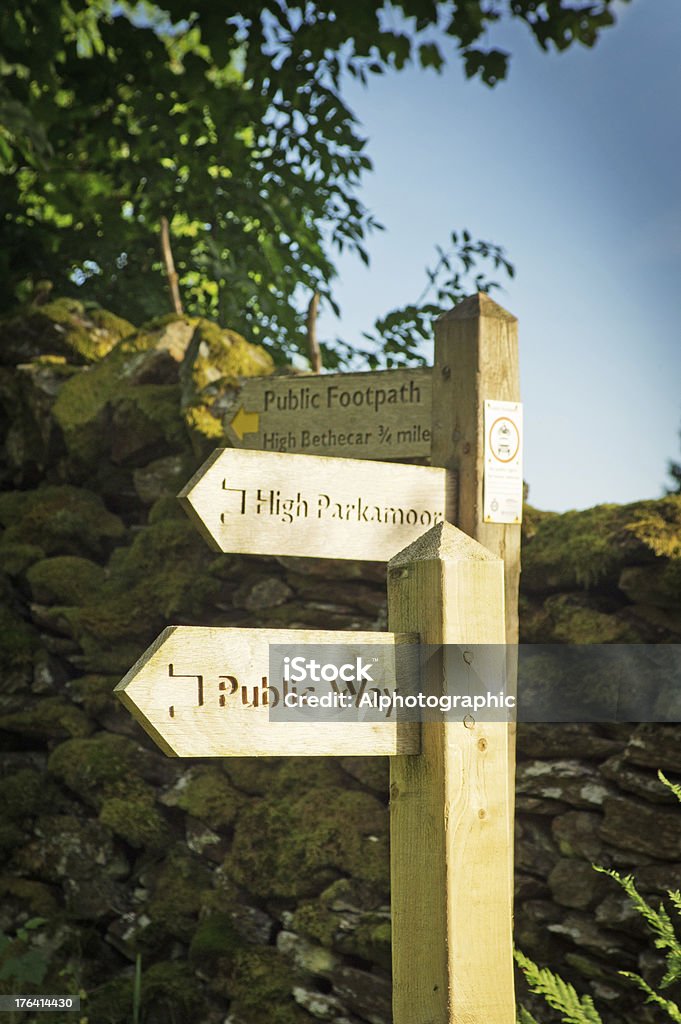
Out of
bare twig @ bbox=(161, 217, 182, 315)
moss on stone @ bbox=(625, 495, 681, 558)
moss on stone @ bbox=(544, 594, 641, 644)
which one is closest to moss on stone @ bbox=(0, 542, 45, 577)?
bare twig @ bbox=(161, 217, 182, 315)

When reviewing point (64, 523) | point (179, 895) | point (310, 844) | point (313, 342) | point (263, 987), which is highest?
point (313, 342)

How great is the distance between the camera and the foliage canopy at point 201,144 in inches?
237

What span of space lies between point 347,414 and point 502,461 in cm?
71

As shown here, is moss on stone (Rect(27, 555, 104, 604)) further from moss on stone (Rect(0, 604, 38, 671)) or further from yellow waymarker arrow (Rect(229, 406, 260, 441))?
yellow waymarker arrow (Rect(229, 406, 260, 441))

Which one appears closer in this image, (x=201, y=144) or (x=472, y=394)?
(x=472, y=394)

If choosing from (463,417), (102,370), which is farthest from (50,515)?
(463,417)

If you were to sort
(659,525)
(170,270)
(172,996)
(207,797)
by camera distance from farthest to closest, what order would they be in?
(170,270) < (207,797) < (172,996) < (659,525)

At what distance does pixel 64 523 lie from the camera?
643cm

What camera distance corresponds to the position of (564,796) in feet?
14.1

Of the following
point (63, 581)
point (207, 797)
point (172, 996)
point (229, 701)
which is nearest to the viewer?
point (229, 701)

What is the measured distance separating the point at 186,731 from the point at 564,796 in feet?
8.50

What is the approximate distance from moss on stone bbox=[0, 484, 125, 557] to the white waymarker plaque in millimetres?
3581

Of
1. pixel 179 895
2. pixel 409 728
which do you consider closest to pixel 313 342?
pixel 179 895

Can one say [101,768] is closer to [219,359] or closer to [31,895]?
[31,895]
